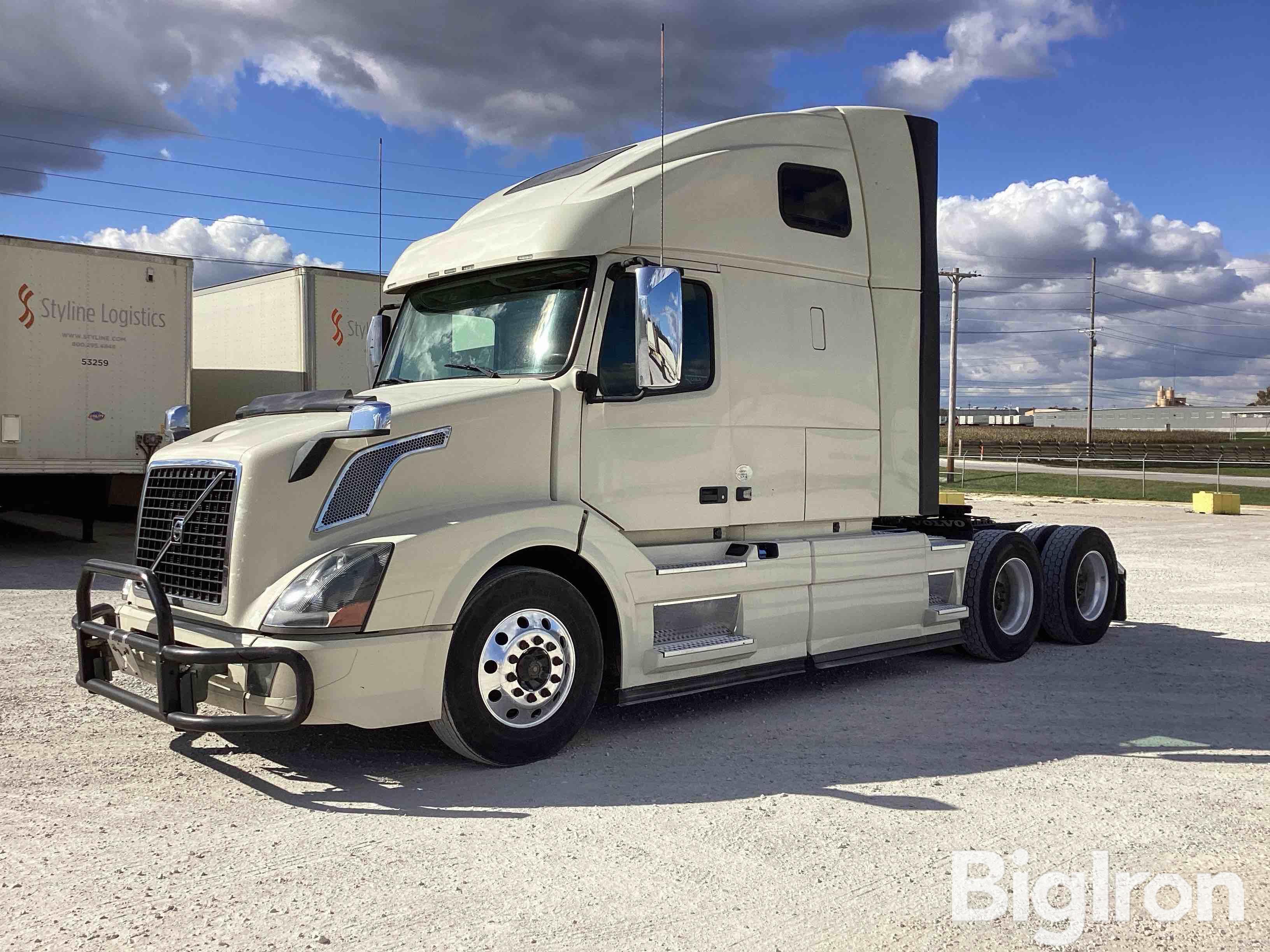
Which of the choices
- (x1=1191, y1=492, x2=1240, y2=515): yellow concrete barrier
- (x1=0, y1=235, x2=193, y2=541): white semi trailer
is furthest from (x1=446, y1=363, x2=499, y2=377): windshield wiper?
(x1=1191, y1=492, x2=1240, y2=515): yellow concrete barrier

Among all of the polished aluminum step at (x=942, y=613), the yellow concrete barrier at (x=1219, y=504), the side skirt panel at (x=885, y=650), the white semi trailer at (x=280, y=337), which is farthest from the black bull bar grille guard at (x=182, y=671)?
the yellow concrete barrier at (x=1219, y=504)

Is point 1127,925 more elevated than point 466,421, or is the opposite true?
point 466,421

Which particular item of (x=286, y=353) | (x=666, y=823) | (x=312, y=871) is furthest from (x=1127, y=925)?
(x=286, y=353)

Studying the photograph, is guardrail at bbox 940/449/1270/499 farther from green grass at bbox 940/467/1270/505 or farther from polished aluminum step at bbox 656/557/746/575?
polished aluminum step at bbox 656/557/746/575

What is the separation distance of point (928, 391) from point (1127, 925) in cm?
479

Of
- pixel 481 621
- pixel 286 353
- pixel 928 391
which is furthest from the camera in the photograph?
pixel 286 353

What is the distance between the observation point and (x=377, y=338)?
712 cm

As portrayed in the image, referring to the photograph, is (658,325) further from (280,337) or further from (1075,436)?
(1075,436)

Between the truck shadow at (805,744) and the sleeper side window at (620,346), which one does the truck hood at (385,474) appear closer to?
the sleeper side window at (620,346)

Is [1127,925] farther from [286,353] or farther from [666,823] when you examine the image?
[286,353]

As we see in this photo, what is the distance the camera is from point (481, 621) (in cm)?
528

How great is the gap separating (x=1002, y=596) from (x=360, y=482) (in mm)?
5604

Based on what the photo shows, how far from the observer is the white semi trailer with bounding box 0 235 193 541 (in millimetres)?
13531

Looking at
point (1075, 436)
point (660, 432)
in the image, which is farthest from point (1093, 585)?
point (1075, 436)
